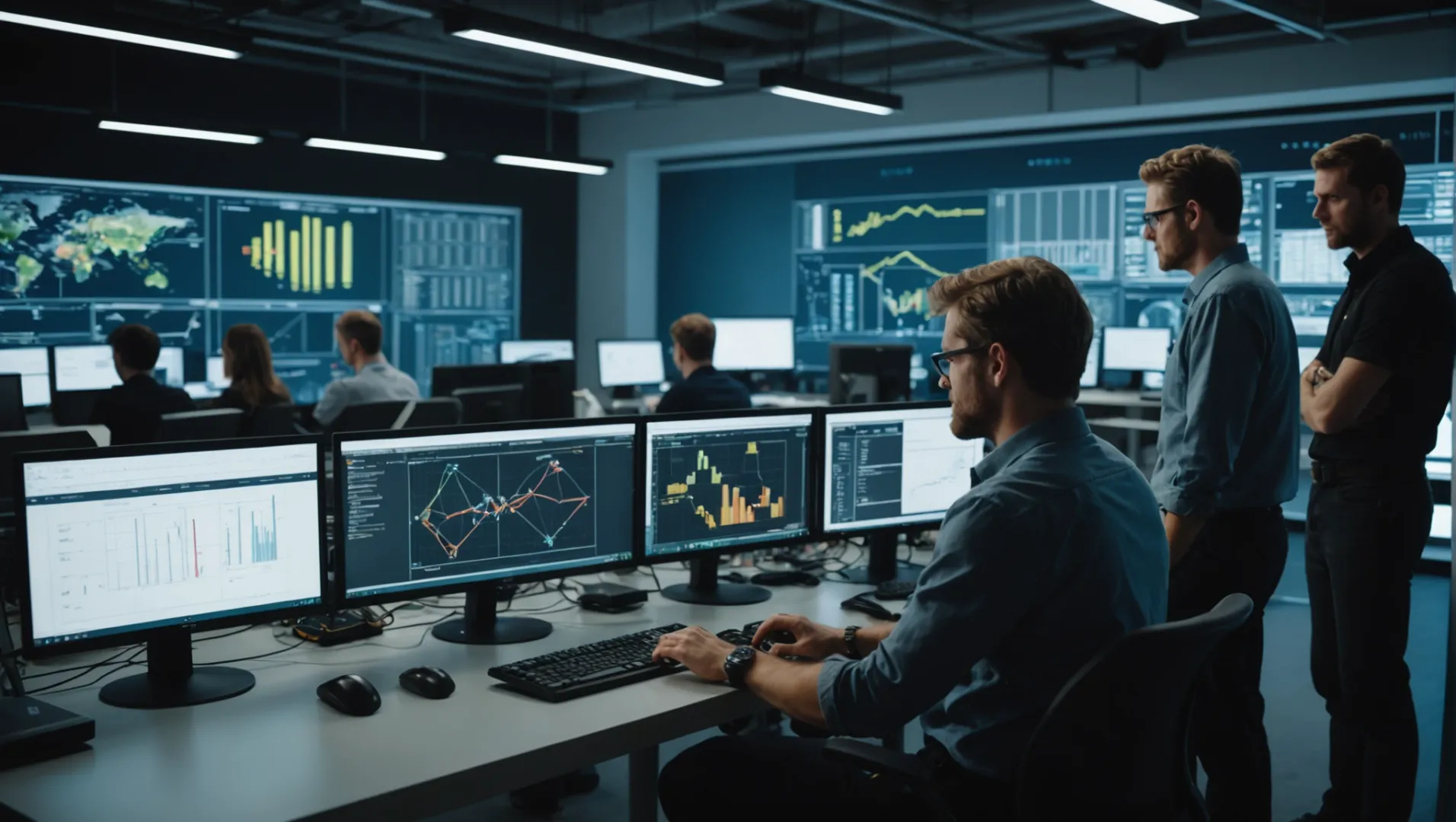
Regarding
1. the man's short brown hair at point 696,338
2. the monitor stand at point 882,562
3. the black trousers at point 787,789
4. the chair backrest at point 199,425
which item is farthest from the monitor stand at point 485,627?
the man's short brown hair at point 696,338

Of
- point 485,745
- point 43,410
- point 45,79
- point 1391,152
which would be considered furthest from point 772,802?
point 45,79

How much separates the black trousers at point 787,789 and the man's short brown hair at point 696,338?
2806mm

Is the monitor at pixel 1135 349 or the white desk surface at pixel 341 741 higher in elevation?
the monitor at pixel 1135 349

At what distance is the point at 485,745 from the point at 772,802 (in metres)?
0.44

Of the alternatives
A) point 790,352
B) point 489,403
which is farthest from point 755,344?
point 489,403

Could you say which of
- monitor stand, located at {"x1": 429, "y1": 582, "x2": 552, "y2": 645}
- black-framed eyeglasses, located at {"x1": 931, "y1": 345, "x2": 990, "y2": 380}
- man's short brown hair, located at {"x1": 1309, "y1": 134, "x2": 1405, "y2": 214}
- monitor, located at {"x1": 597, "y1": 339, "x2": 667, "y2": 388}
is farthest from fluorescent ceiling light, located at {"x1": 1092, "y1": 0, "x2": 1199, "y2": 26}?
monitor, located at {"x1": 597, "y1": 339, "x2": 667, "y2": 388}

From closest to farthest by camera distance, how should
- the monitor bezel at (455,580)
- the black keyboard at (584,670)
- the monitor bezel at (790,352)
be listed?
1. the black keyboard at (584,670)
2. the monitor bezel at (455,580)
3. the monitor bezel at (790,352)

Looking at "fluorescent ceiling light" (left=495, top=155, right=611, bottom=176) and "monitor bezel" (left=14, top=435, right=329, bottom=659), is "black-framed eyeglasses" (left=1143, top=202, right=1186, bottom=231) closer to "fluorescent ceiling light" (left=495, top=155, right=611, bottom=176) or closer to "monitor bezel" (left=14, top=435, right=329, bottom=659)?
"monitor bezel" (left=14, top=435, right=329, bottom=659)

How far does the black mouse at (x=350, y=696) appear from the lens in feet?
6.05

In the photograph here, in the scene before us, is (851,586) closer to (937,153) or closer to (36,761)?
(36,761)

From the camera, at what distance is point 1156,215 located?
8.51ft

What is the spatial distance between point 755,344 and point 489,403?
375 cm

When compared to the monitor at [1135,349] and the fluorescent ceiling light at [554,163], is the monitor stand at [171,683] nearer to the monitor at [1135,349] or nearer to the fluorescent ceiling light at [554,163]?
the fluorescent ceiling light at [554,163]

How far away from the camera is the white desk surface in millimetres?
1533
